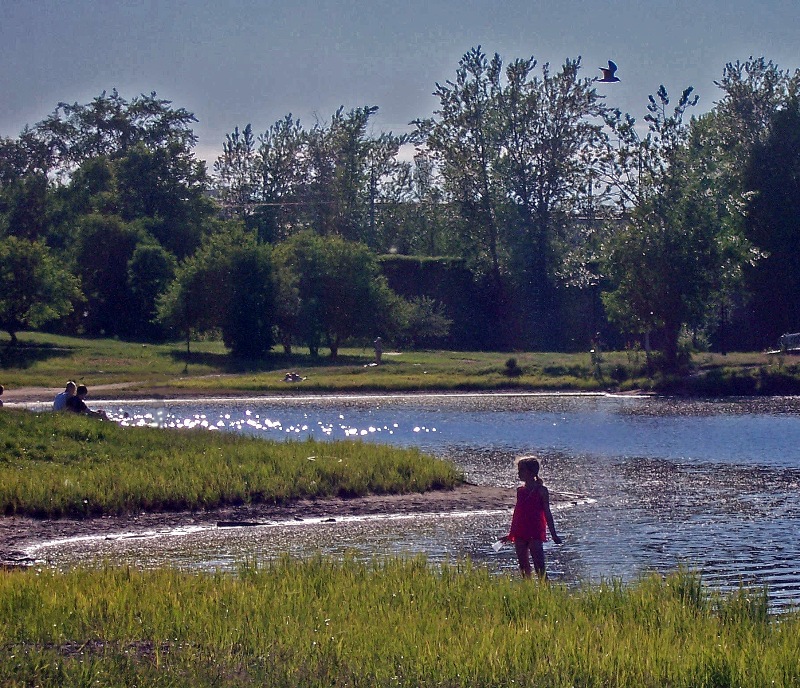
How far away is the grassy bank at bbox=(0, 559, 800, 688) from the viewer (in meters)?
7.73

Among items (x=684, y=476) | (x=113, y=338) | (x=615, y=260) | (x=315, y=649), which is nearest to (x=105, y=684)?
(x=315, y=649)

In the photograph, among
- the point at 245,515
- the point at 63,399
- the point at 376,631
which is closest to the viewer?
the point at 376,631

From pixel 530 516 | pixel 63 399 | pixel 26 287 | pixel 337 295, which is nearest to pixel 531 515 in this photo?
pixel 530 516

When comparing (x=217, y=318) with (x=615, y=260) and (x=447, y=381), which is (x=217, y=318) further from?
(x=615, y=260)

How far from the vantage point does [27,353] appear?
57.6 m

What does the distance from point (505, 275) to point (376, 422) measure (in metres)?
39.2

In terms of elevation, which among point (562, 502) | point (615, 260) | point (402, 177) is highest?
point (402, 177)

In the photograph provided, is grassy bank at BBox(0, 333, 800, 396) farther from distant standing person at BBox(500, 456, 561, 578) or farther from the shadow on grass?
distant standing person at BBox(500, 456, 561, 578)

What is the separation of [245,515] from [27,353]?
138 ft

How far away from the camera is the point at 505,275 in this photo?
2921 inches

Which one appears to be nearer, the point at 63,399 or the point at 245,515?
the point at 245,515

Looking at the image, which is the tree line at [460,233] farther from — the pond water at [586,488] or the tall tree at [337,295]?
the pond water at [586,488]

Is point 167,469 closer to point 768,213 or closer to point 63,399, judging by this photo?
point 63,399

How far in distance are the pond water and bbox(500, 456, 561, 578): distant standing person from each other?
5.25 feet
